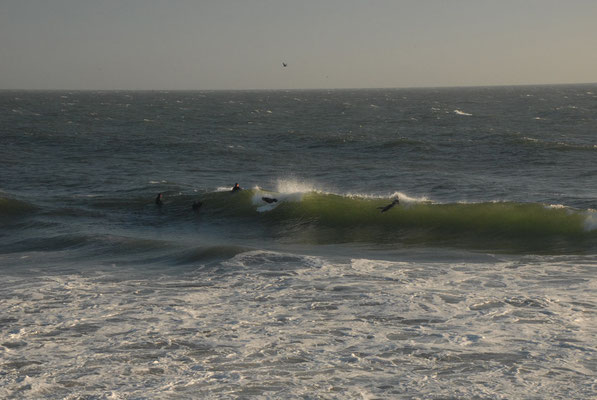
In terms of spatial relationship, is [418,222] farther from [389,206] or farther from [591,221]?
[591,221]

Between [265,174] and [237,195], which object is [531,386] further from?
[265,174]

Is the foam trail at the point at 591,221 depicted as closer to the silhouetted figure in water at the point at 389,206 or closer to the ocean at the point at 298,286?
the ocean at the point at 298,286

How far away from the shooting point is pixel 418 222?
66.2 feet

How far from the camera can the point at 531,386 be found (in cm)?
786

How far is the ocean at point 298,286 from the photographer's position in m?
8.25

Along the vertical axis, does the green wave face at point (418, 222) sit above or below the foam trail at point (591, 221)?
below

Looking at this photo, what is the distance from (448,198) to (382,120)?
1960 inches

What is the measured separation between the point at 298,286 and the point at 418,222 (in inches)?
333

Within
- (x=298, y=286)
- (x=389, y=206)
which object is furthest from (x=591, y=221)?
(x=298, y=286)

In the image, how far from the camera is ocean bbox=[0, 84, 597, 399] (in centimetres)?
825

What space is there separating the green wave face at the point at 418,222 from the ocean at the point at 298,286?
0.26 feet

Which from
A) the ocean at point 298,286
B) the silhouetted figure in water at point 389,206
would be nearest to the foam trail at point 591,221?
the ocean at point 298,286

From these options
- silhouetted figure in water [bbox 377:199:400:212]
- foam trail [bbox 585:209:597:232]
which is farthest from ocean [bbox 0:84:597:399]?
silhouetted figure in water [bbox 377:199:400:212]

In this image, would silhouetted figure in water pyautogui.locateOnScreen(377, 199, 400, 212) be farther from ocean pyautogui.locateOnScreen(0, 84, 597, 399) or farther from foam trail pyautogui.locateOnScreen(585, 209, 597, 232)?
foam trail pyautogui.locateOnScreen(585, 209, 597, 232)
